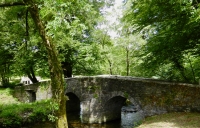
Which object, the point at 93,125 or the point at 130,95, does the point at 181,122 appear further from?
the point at 93,125

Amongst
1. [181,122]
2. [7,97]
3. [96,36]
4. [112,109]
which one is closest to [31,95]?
[7,97]

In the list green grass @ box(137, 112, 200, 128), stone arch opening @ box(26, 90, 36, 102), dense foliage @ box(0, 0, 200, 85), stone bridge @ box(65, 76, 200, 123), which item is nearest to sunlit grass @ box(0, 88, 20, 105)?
stone arch opening @ box(26, 90, 36, 102)

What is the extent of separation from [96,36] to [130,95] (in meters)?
9.97

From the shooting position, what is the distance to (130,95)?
14359mm

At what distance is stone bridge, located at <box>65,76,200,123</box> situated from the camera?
11.6 metres

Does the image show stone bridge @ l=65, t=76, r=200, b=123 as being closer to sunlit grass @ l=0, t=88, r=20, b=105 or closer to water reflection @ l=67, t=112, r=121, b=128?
water reflection @ l=67, t=112, r=121, b=128

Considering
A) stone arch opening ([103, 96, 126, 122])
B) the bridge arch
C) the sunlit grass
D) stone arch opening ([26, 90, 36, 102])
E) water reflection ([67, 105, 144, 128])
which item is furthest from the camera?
stone arch opening ([26, 90, 36, 102])

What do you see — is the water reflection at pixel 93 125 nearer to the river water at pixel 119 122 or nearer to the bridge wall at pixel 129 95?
the river water at pixel 119 122

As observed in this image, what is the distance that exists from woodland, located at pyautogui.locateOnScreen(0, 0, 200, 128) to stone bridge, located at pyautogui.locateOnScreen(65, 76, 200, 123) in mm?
1608

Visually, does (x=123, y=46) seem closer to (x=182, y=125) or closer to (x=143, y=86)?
(x=143, y=86)

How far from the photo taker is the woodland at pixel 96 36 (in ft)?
21.4

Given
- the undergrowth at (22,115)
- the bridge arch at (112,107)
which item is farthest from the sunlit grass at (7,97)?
the bridge arch at (112,107)

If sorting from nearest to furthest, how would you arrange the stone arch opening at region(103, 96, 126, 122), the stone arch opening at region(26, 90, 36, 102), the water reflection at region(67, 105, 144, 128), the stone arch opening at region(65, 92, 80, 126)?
1. the water reflection at region(67, 105, 144, 128)
2. the stone arch opening at region(103, 96, 126, 122)
3. the stone arch opening at region(65, 92, 80, 126)
4. the stone arch opening at region(26, 90, 36, 102)

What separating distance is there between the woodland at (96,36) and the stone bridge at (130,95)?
1.61 metres
